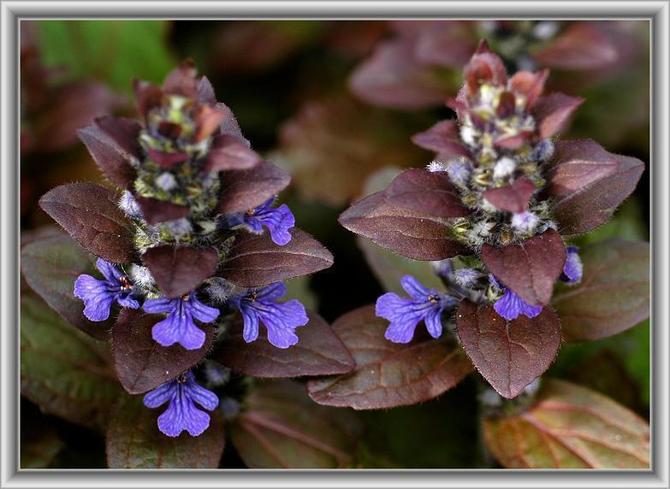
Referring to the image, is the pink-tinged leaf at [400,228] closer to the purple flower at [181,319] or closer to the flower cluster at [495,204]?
the flower cluster at [495,204]

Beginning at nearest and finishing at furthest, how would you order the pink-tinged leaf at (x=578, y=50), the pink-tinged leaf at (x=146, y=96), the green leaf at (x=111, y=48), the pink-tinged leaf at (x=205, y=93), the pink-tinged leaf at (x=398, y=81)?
the pink-tinged leaf at (x=146, y=96)
the pink-tinged leaf at (x=205, y=93)
the pink-tinged leaf at (x=578, y=50)
the pink-tinged leaf at (x=398, y=81)
the green leaf at (x=111, y=48)

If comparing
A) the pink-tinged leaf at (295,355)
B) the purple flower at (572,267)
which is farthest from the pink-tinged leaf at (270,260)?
the purple flower at (572,267)

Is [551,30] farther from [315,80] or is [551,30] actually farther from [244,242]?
[244,242]

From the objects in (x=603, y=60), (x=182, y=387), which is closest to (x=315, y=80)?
(x=603, y=60)

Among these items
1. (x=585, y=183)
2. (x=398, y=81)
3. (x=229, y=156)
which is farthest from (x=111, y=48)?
(x=585, y=183)

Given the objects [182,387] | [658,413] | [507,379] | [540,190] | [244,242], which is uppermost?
[540,190]

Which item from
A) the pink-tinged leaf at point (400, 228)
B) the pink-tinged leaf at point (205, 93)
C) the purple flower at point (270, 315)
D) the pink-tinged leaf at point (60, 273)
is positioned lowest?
the pink-tinged leaf at point (60, 273)
